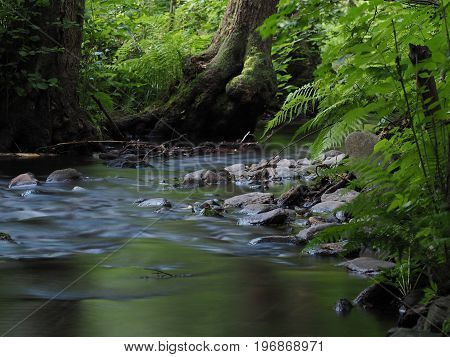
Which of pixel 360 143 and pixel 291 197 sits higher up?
pixel 360 143

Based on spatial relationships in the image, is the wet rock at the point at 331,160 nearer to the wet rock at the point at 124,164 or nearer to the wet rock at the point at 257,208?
the wet rock at the point at 257,208

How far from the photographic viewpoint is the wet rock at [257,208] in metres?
6.50

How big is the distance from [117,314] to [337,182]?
4057 mm

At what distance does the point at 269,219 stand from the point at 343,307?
2.50 meters

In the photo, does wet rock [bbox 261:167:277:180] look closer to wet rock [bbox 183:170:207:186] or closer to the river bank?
the river bank

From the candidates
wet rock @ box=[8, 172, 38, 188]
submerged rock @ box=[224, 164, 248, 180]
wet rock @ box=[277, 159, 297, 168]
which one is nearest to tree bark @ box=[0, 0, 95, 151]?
wet rock @ box=[8, 172, 38, 188]

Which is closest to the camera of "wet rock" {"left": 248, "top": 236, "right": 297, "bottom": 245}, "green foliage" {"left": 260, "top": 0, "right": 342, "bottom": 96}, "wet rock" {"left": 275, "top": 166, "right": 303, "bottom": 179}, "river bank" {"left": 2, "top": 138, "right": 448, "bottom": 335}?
"river bank" {"left": 2, "top": 138, "right": 448, "bottom": 335}

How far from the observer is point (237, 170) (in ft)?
30.3

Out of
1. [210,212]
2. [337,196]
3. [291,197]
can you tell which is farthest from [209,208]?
[337,196]

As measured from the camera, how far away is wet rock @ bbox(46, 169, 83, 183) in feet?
27.7

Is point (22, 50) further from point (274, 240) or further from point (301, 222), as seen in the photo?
point (274, 240)

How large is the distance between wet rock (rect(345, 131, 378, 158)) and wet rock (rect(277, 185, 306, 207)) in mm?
726

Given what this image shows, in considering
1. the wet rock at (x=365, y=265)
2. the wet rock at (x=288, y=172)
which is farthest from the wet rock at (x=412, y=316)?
the wet rock at (x=288, y=172)

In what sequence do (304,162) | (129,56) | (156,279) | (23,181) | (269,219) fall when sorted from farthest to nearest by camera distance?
(129,56)
(304,162)
(23,181)
(269,219)
(156,279)
